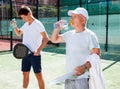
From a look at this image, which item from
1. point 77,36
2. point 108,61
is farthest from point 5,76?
point 77,36

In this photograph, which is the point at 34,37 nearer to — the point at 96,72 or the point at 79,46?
the point at 79,46

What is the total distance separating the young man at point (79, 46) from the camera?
10.9 feet

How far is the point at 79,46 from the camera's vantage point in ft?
11.1

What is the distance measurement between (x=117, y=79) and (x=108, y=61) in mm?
2881

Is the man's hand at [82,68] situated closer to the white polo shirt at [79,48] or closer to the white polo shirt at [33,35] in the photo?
the white polo shirt at [79,48]

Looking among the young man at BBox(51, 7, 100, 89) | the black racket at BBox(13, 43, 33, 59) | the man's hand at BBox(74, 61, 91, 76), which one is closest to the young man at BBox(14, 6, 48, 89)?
the black racket at BBox(13, 43, 33, 59)

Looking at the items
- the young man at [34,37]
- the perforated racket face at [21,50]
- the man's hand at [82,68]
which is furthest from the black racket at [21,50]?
the man's hand at [82,68]

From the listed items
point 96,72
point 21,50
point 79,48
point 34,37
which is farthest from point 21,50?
point 96,72

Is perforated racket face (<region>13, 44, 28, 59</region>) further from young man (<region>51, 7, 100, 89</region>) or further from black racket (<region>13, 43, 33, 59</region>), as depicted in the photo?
young man (<region>51, 7, 100, 89</region>)

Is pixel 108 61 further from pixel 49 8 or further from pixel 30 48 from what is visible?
pixel 49 8

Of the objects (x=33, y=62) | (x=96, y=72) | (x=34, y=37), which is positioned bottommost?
(x=33, y=62)

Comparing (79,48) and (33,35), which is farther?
(33,35)

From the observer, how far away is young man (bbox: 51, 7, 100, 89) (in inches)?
131

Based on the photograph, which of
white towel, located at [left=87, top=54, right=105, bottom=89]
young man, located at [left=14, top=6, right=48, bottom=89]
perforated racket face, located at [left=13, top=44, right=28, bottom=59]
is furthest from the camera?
young man, located at [left=14, top=6, right=48, bottom=89]
